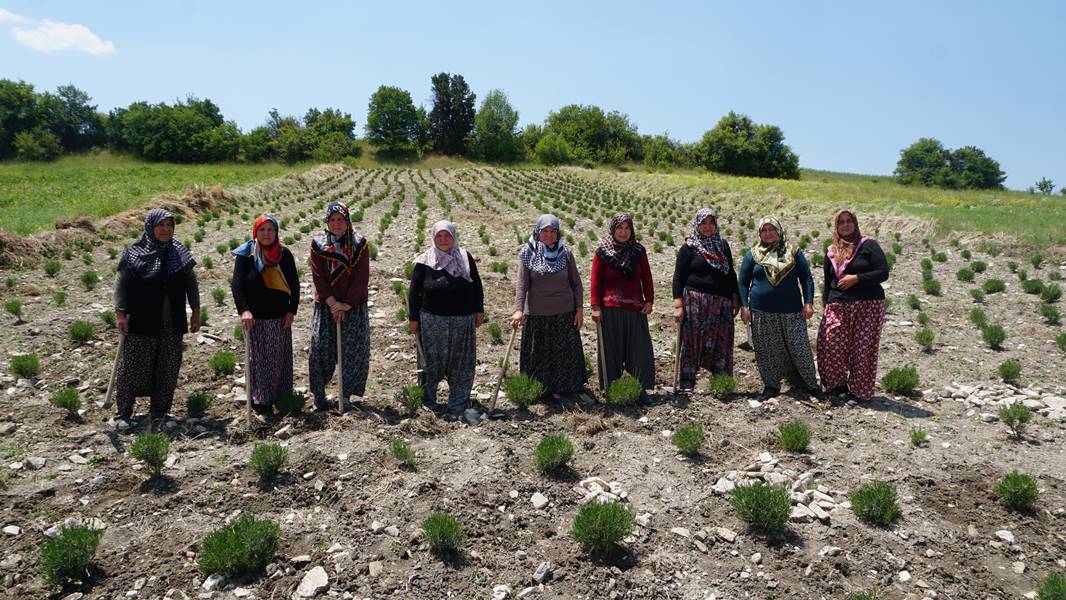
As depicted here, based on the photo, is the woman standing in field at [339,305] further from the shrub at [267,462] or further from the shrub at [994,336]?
the shrub at [994,336]

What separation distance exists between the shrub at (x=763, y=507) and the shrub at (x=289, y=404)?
4.01 metres

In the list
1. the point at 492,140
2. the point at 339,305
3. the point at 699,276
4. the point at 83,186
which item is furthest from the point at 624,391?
the point at 492,140

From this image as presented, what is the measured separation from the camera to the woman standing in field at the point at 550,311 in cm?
639

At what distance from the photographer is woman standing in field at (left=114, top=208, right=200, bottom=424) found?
229 inches

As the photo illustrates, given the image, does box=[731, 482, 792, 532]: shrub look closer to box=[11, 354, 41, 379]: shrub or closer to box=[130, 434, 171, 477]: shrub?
box=[130, 434, 171, 477]: shrub

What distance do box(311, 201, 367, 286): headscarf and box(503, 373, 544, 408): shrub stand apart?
1921 mm

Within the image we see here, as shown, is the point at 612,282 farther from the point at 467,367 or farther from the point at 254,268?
the point at 254,268

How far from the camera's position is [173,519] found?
4465mm

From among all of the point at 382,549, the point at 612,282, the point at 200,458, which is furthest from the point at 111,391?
the point at 612,282

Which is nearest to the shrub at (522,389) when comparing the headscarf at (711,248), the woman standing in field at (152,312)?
the headscarf at (711,248)

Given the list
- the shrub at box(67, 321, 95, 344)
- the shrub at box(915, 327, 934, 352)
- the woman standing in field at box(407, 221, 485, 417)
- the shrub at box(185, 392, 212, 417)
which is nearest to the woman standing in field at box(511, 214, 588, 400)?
the woman standing in field at box(407, 221, 485, 417)

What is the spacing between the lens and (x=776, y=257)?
6488 mm

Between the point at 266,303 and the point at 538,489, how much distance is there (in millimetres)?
3164

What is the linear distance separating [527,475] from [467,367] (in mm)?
1595
